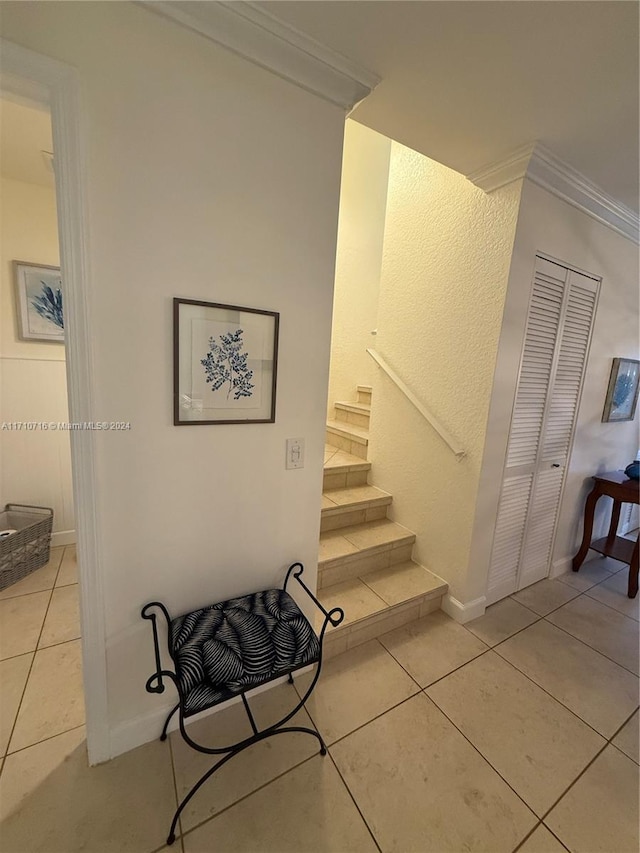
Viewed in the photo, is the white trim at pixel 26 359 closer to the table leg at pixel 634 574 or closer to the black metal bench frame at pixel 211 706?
the black metal bench frame at pixel 211 706

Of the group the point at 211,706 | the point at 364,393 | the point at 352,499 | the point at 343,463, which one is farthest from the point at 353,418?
the point at 211,706

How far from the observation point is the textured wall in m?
1.78

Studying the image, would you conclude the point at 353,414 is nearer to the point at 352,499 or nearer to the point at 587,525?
the point at 352,499

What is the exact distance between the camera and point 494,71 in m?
1.14

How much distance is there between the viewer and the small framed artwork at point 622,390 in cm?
242

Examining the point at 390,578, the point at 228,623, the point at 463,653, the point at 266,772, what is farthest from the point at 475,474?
the point at 266,772

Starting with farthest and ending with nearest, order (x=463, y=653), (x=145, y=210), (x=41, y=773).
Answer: (x=463, y=653)
(x=41, y=773)
(x=145, y=210)

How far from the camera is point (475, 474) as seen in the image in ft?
6.14

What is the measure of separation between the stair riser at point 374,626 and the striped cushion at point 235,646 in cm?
54

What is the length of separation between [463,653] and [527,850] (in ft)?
2.49

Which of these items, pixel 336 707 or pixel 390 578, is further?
pixel 390 578

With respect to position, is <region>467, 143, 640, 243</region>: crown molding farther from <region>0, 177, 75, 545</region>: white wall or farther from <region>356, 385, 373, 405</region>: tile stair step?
<region>0, 177, 75, 545</region>: white wall

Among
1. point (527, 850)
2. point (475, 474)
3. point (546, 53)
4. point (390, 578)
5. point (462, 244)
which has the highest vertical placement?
point (546, 53)

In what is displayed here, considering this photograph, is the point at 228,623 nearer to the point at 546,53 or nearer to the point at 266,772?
the point at 266,772
